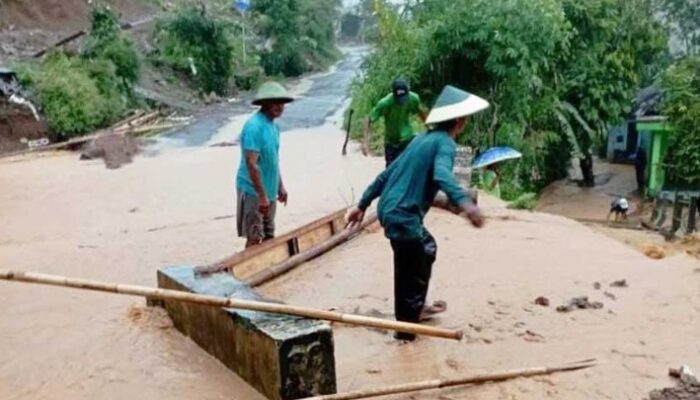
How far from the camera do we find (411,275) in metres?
5.11

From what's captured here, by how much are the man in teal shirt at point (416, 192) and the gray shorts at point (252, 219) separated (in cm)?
144

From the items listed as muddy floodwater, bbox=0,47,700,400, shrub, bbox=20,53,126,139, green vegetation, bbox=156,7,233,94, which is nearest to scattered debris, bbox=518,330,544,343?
muddy floodwater, bbox=0,47,700,400

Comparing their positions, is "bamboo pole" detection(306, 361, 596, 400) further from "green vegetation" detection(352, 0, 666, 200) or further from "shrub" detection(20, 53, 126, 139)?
"shrub" detection(20, 53, 126, 139)

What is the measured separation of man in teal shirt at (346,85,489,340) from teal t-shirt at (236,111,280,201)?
50.9 inches

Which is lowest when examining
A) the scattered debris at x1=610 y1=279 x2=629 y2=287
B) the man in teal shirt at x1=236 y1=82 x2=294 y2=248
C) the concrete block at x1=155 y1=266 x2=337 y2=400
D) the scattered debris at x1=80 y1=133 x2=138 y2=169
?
the scattered debris at x1=80 y1=133 x2=138 y2=169

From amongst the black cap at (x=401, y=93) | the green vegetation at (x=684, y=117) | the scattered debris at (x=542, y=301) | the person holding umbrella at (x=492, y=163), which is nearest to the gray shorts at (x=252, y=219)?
the scattered debris at (x=542, y=301)

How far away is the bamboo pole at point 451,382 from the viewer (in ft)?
13.5

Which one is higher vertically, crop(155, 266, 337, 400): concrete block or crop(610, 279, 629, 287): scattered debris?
crop(155, 266, 337, 400): concrete block

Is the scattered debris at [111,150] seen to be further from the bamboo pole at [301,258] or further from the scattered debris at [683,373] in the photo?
the scattered debris at [683,373]

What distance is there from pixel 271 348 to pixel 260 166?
2.32 m

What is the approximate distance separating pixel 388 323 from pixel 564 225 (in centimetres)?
554

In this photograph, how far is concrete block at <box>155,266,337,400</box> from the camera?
4.17 meters

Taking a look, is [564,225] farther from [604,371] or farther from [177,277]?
[177,277]

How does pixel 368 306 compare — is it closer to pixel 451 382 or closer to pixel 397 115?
pixel 451 382
